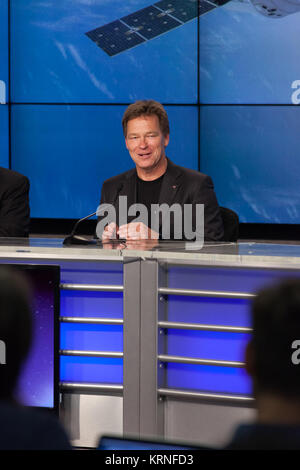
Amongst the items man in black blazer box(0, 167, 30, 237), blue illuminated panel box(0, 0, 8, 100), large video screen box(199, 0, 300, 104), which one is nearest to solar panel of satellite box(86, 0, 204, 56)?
large video screen box(199, 0, 300, 104)

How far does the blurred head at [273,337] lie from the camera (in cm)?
88

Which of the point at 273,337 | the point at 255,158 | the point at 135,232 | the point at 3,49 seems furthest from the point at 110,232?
the point at 3,49

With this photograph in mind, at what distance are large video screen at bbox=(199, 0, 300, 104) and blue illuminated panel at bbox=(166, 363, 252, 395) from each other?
380cm

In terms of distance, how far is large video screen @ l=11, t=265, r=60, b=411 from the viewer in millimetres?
2086

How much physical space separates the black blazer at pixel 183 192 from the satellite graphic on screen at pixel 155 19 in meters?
2.85

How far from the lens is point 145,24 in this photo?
5.75 meters

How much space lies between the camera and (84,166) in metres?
5.93

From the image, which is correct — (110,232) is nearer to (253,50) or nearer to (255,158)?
(255,158)

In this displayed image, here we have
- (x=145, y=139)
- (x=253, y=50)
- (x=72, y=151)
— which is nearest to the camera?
(x=145, y=139)

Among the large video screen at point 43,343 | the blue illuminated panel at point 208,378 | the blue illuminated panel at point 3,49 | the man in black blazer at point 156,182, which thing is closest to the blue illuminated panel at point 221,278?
the blue illuminated panel at point 208,378

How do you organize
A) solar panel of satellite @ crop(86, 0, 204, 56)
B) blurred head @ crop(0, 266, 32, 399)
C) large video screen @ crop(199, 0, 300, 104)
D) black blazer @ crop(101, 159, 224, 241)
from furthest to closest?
solar panel of satellite @ crop(86, 0, 204, 56) → large video screen @ crop(199, 0, 300, 104) → black blazer @ crop(101, 159, 224, 241) → blurred head @ crop(0, 266, 32, 399)

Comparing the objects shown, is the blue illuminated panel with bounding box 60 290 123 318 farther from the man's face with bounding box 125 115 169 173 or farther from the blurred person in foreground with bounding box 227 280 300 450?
the blurred person in foreground with bounding box 227 280 300 450

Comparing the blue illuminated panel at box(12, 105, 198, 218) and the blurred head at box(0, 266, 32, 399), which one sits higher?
the blue illuminated panel at box(12, 105, 198, 218)

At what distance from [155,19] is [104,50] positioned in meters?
0.48
